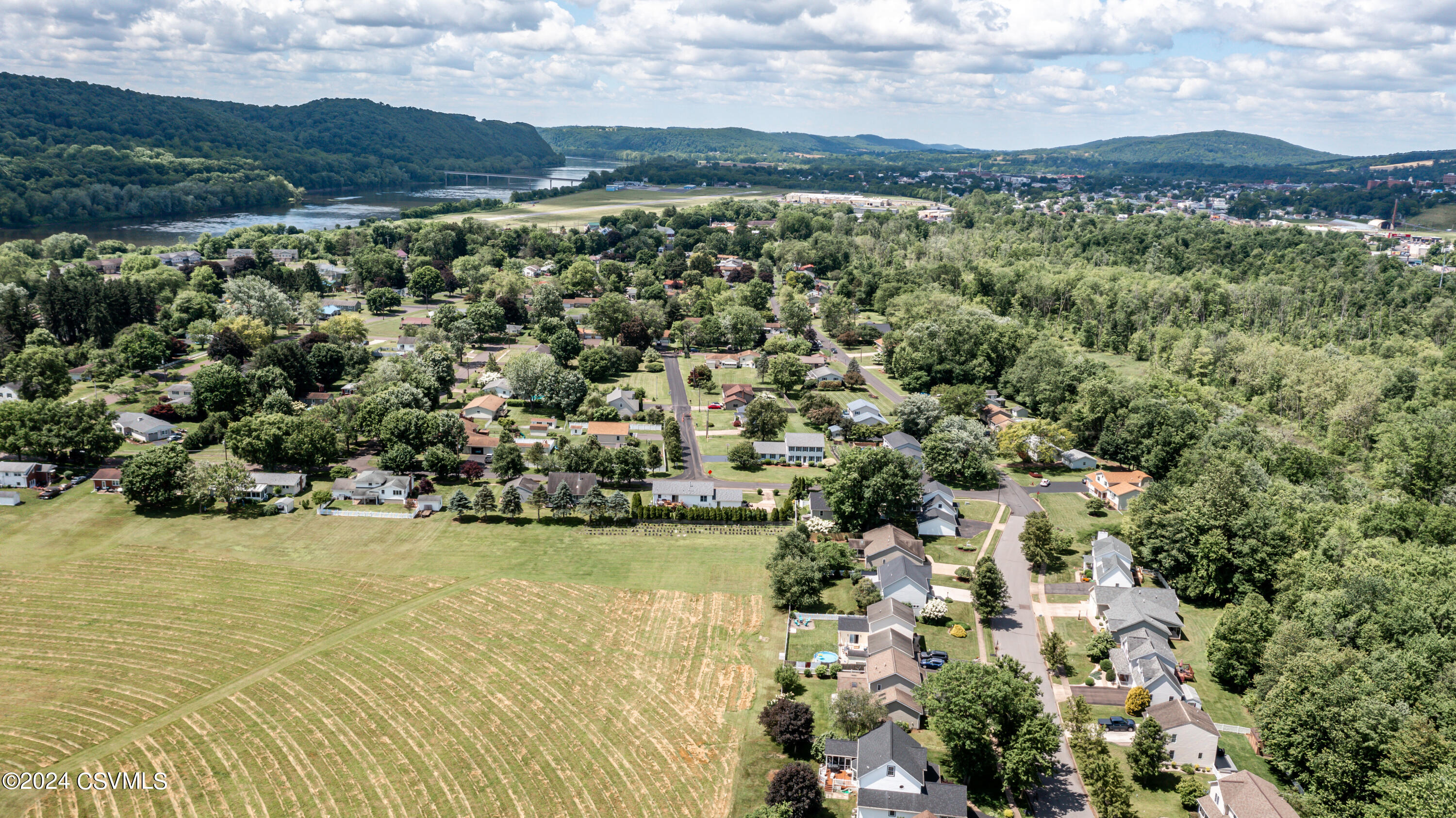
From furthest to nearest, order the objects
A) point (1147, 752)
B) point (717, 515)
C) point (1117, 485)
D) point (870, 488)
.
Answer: point (1117, 485) → point (717, 515) → point (870, 488) → point (1147, 752)

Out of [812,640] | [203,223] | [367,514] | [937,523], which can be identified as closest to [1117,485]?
[937,523]

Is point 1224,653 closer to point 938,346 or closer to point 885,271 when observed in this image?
point 938,346

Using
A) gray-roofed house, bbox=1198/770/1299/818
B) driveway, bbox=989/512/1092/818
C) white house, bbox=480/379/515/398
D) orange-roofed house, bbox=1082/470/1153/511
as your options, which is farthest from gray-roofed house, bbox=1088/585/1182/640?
white house, bbox=480/379/515/398

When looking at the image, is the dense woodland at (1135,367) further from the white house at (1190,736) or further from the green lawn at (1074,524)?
the green lawn at (1074,524)

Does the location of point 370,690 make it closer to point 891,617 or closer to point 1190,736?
point 891,617

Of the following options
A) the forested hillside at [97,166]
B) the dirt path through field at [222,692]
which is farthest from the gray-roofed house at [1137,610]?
the forested hillside at [97,166]

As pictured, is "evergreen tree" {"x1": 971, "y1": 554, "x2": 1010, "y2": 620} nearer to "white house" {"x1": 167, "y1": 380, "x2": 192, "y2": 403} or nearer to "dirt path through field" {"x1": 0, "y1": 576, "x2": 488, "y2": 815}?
"dirt path through field" {"x1": 0, "y1": 576, "x2": 488, "y2": 815}
